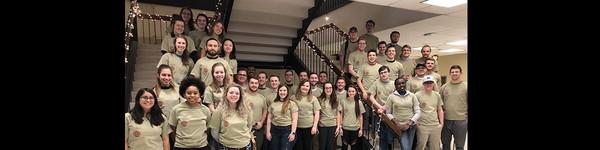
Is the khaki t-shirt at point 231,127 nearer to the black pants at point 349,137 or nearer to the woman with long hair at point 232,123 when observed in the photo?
the woman with long hair at point 232,123

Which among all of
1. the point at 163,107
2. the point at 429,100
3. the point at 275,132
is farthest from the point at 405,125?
the point at 163,107

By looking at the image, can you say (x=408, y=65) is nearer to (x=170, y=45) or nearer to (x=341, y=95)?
(x=341, y=95)

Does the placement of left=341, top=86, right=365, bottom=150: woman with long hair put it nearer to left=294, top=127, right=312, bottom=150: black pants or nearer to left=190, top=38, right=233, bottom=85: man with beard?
left=294, top=127, right=312, bottom=150: black pants

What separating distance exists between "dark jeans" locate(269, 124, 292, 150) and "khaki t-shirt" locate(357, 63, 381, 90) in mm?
1335

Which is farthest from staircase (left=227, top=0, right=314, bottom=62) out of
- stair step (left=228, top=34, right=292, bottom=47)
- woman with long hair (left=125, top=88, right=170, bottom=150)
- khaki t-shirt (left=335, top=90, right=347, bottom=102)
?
woman with long hair (left=125, top=88, right=170, bottom=150)

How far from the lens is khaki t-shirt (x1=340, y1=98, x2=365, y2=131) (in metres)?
4.22

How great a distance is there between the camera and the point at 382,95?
14.3 ft

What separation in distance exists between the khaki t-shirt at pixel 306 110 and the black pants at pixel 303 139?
0.22ft

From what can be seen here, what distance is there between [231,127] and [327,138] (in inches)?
57.1

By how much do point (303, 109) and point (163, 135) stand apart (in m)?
1.64

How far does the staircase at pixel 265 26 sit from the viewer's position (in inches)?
236
